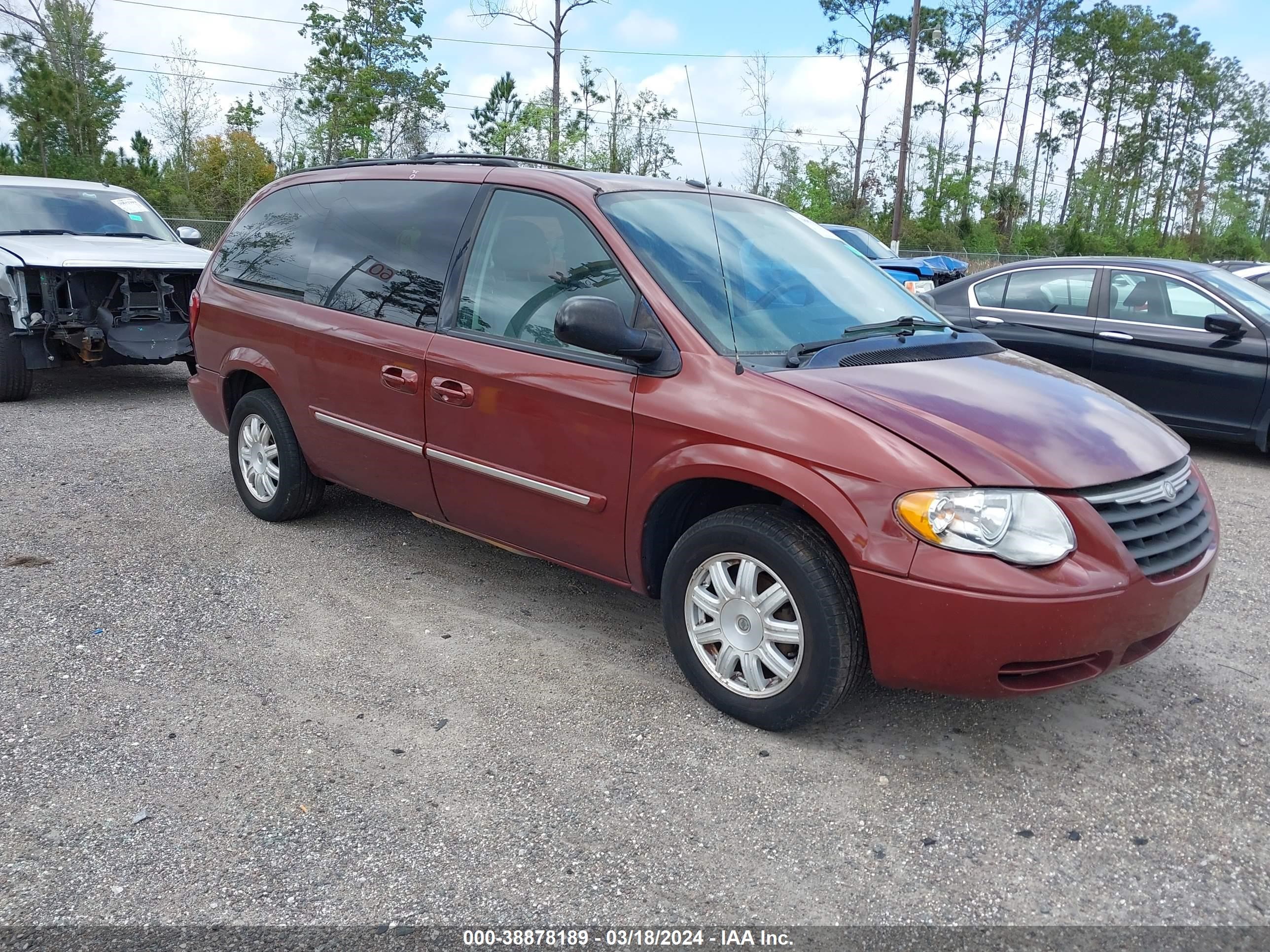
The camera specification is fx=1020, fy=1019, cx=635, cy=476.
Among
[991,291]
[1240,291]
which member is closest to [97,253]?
[991,291]

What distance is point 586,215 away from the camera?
376 cm

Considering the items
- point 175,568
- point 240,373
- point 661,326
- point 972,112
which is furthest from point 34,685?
point 972,112

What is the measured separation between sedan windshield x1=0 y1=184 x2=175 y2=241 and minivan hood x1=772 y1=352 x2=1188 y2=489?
27.1 feet

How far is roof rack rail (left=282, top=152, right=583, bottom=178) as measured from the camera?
Result: 14.5 ft

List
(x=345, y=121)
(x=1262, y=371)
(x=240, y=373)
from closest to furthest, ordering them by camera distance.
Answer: (x=240, y=373)
(x=1262, y=371)
(x=345, y=121)

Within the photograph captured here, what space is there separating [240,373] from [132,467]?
67.7 inches

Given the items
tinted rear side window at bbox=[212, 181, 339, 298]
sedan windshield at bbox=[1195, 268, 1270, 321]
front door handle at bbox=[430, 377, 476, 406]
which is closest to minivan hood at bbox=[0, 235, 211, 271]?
tinted rear side window at bbox=[212, 181, 339, 298]

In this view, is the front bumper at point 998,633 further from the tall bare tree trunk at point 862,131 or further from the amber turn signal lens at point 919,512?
the tall bare tree trunk at point 862,131

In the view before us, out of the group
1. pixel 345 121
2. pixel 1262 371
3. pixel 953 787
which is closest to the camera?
pixel 953 787

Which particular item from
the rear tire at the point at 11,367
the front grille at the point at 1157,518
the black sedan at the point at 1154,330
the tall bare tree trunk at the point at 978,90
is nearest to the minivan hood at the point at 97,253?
the rear tire at the point at 11,367

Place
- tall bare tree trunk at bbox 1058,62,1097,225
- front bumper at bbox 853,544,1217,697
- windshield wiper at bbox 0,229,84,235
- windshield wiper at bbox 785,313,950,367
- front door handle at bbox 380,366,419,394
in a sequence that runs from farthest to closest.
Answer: tall bare tree trunk at bbox 1058,62,1097,225 < windshield wiper at bbox 0,229,84,235 < front door handle at bbox 380,366,419,394 < windshield wiper at bbox 785,313,950,367 < front bumper at bbox 853,544,1217,697

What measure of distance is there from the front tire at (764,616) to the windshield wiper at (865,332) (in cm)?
56

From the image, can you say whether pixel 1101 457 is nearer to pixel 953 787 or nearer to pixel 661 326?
pixel 953 787

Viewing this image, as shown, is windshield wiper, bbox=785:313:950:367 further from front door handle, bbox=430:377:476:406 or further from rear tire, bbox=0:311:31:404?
rear tire, bbox=0:311:31:404
